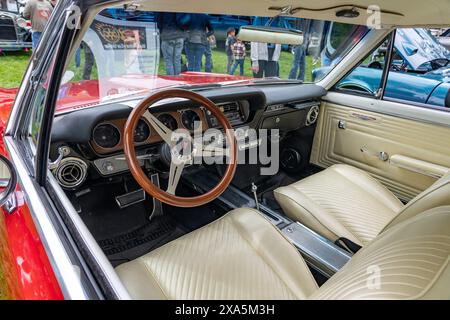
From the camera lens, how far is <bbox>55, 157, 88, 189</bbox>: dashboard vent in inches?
69.6

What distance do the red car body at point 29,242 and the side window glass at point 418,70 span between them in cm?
188

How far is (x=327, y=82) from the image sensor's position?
2926mm

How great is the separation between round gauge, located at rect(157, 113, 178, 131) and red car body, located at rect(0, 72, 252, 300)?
0.20 meters

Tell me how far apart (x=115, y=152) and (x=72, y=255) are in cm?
110

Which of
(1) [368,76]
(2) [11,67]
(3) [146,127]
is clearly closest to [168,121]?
(3) [146,127]

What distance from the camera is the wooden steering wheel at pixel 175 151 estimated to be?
1.42 meters

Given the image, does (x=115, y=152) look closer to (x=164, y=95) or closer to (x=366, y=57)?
(x=164, y=95)

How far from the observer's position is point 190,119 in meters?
2.15

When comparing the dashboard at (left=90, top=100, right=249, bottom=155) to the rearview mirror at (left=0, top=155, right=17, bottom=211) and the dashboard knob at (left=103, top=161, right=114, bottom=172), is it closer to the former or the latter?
the dashboard knob at (left=103, top=161, right=114, bottom=172)

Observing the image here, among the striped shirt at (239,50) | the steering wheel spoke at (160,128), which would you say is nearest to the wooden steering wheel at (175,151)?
the steering wheel spoke at (160,128)

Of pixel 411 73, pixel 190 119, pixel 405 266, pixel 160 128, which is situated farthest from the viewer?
pixel 411 73

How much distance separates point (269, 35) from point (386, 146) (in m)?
1.23

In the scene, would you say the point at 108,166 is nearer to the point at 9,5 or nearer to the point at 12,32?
the point at 12,32

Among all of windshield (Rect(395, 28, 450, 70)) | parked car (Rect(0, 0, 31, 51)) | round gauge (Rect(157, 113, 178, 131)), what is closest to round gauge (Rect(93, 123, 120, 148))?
round gauge (Rect(157, 113, 178, 131))
